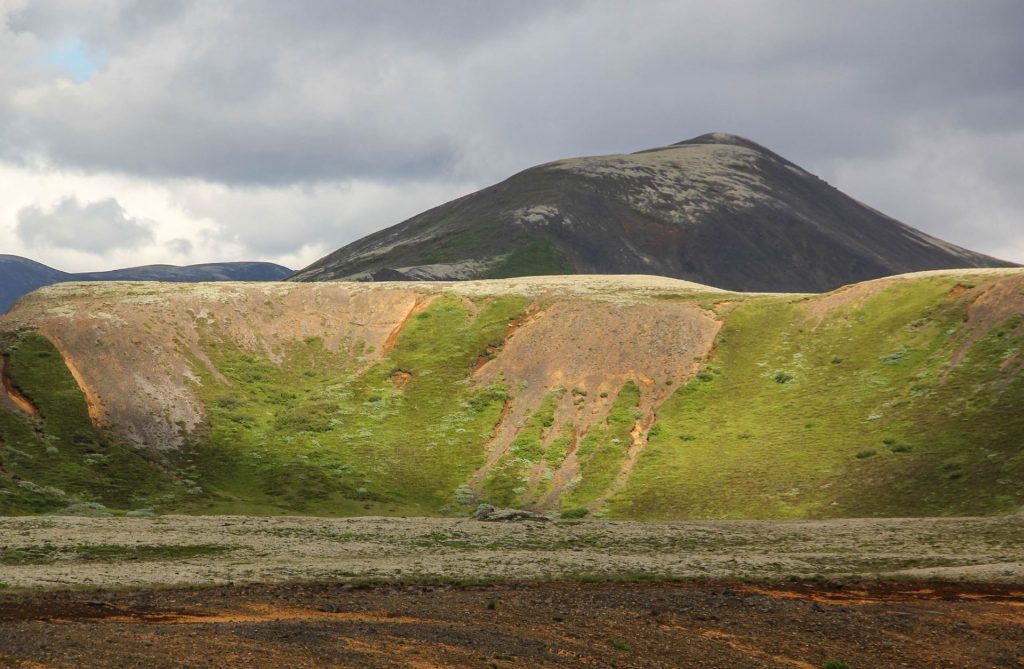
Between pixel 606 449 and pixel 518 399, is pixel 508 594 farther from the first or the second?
pixel 518 399

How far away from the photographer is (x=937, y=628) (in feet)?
114

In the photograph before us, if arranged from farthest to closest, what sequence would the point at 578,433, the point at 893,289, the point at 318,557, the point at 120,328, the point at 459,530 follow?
1. the point at 893,289
2. the point at 120,328
3. the point at 578,433
4. the point at 459,530
5. the point at 318,557

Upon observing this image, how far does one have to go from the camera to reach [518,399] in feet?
357

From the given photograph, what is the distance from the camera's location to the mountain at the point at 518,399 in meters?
85.8

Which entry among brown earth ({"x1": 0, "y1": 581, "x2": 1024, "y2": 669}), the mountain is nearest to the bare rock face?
the mountain

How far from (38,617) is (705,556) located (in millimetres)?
36599

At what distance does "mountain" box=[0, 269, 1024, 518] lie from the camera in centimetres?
8581

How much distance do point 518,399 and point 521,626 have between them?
76.6 m

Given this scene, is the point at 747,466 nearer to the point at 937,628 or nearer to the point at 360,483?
the point at 360,483

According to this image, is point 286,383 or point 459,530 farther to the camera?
point 286,383

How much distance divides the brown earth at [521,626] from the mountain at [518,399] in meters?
41.3

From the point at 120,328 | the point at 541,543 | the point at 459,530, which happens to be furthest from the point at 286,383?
the point at 541,543

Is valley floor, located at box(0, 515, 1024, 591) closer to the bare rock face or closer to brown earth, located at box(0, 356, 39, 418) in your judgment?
the bare rock face

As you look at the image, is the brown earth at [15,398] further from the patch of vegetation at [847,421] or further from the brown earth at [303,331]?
the patch of vegetation at [847,421]
